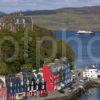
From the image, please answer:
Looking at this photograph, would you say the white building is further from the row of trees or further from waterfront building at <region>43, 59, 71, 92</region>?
waterfront building at <region>43, 59, 71, 92</region>

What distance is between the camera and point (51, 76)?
45219 mm

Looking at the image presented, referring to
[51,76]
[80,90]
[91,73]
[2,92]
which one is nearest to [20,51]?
[80,90]

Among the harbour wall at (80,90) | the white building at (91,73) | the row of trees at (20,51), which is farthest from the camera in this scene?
the white building at (91,73)

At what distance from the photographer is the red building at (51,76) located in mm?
44531

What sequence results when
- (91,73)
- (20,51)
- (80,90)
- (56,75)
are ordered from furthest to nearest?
1. (91,73)
2. (20,51)
3. (80,90)
4. (56,75)

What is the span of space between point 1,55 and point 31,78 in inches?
256

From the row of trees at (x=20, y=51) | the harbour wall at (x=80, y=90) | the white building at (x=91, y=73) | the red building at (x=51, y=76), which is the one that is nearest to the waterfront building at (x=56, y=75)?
the red building at (x=51, y=76)

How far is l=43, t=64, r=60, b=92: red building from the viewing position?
4453 centimetres

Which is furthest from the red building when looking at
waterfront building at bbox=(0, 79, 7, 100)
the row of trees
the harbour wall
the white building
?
the white building

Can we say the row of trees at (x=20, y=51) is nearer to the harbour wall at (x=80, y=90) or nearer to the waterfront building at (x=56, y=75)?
the waterfront building at (x=56, y=75)

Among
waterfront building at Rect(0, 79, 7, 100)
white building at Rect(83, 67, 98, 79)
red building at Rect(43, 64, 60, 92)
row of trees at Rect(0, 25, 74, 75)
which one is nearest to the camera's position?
waterfront building at Rect(0, 79, 7, 100)

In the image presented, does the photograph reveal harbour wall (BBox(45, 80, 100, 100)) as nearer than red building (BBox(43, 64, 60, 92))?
Yes

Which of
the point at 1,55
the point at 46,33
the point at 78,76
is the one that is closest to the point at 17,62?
the point at 1,55

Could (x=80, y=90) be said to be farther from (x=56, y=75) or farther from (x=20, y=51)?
(x=20, y=51)
